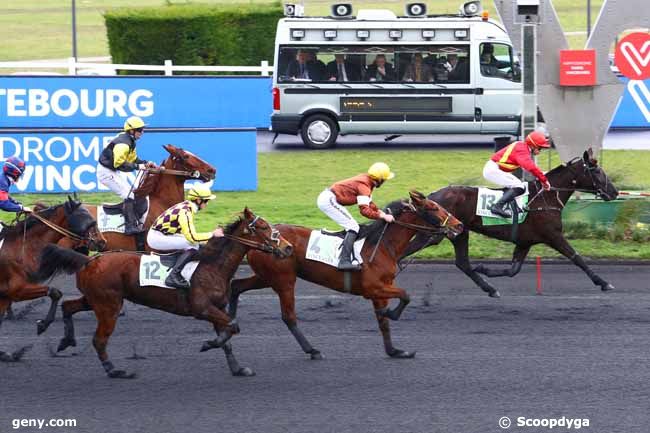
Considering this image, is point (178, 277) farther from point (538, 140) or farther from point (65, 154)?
point (65, 154)

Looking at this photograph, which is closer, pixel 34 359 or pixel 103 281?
pixel 103 281

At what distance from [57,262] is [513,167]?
5.92 metres

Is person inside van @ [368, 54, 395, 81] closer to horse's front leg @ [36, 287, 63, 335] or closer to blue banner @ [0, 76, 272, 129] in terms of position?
blue banner @ [0, 76, 272, 129]

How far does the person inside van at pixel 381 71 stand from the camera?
77.8 ft

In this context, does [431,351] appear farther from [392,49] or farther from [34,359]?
[392,49]

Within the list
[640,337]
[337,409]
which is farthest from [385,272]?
[640,337]

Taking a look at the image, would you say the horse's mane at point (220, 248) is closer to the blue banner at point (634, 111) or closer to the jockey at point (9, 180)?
the jockey at point (9, 180)

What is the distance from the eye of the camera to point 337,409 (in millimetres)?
9734

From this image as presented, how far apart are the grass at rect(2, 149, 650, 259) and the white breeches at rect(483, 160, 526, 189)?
1660 mm

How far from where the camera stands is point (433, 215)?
11.5 m

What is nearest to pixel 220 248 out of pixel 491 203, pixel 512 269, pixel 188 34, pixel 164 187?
pixel 164 187

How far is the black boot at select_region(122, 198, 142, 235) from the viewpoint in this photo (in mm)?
12781

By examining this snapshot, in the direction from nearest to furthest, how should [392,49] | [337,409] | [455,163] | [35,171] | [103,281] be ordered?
[337,409] < [103,281] < [35,171] < [455,163] < [392,49]

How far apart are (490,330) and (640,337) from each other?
1437 mm
